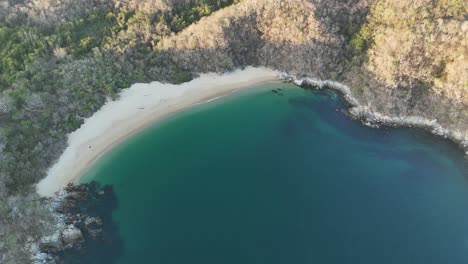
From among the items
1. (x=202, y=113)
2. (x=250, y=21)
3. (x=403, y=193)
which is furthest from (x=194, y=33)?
(x=403, y=193)

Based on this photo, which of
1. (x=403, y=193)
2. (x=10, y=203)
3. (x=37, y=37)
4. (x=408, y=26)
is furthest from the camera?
(x=37, y=37)

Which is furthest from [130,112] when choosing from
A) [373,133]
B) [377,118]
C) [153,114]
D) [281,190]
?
[377,118]

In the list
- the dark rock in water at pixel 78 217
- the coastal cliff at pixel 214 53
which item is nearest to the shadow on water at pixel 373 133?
the coastal cliff at pixel 214 53

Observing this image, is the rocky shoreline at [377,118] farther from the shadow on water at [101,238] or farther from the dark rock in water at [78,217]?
the dark rock in water at [78,217]

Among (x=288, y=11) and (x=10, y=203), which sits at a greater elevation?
(x=288, y=11)

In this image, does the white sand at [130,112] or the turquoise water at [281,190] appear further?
the white sand at [130,112]

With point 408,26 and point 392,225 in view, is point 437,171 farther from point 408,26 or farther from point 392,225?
point 408,26
